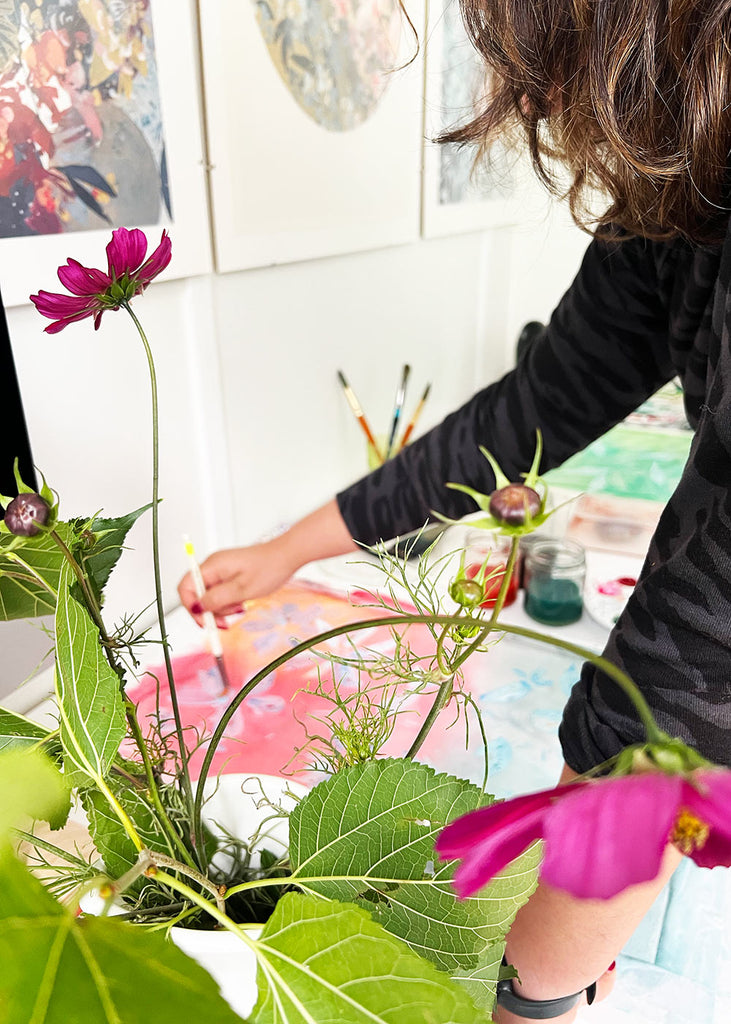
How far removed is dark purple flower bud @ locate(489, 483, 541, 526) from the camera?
174 millimetres

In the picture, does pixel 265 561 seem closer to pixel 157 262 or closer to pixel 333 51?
pixel 157 262

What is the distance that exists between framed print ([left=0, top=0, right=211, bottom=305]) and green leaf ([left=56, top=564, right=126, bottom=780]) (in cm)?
43

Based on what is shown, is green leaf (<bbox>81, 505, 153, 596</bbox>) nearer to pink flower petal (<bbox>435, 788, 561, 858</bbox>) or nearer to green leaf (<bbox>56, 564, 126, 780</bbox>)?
green leaf (<bbox>56, 564, 126, 780</bbox>)

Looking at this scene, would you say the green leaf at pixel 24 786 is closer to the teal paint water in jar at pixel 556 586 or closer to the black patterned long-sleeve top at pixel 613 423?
the black patterned long-sleeve top at pixel 613 423

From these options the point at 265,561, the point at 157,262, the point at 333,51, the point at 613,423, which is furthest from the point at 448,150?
the point at 157,262

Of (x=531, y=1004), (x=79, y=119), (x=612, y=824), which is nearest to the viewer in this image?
(x=612, y=824)

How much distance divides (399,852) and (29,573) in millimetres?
165

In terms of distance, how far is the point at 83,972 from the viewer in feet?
0.53

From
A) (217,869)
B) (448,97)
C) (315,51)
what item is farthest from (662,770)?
(448,97)

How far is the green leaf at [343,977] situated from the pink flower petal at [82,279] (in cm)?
21

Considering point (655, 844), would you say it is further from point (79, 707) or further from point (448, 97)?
point (448, 97)

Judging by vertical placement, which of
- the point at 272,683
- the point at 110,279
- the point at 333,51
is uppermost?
the point at 333,51

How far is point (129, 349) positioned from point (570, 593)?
53cm

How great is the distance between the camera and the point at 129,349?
770 mm
